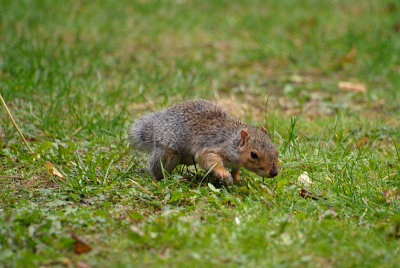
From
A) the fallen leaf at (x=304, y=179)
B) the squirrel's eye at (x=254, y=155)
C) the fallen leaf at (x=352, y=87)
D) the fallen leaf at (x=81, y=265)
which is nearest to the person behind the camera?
the fallen leaf at (x=81, y=265)

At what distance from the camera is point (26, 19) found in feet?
30.3

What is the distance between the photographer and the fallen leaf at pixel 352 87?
305 inches

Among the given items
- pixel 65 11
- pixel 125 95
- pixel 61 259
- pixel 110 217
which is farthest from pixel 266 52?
pixel 61 259

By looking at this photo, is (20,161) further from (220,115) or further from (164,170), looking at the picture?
(220,115)

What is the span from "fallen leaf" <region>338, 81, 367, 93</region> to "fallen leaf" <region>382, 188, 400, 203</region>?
3.87m

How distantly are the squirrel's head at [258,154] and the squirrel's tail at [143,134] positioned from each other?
93 cm

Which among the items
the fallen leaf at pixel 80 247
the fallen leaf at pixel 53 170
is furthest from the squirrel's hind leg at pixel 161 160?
the fallen leaf at pixel 80 247

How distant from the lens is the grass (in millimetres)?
3301

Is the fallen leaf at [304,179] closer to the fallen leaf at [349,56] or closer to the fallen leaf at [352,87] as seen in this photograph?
the fallen leaf at [352,87]

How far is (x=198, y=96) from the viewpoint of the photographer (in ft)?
22.6

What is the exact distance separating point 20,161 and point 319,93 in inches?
182

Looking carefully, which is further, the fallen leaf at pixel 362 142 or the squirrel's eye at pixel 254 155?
the fallen leaf at pixel 362 142

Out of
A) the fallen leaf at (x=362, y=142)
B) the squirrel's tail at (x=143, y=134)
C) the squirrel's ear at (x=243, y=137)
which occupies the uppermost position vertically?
the squirrel's ear at (x=243, y=137)

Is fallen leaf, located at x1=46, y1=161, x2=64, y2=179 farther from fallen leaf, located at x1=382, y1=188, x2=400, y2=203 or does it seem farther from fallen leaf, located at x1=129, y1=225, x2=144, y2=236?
fallen leaf, located at x1=382, y1=188, x2=400, y2=203
